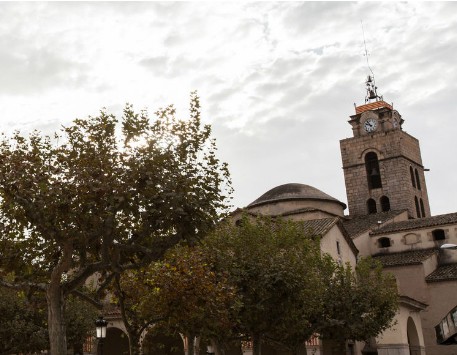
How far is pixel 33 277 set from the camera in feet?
60.0

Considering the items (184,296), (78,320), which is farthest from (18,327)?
→ (184,296)

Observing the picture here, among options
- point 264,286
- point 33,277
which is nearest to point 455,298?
point 264,286

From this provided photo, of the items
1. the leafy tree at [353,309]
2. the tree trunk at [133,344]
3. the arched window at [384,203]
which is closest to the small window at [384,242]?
the arched window at [384,203]

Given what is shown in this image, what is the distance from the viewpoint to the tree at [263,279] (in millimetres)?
22125

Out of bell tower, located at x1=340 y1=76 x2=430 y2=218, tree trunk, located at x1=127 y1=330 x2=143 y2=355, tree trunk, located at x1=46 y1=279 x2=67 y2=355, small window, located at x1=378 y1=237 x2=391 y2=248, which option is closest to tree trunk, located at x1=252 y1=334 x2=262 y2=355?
tree trunk, located at x1=127 y1=330 x2=143 y2=355

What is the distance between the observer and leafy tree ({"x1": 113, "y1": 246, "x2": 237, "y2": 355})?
60.2 feet

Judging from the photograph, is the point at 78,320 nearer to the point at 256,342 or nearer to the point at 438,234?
the point at 256,342

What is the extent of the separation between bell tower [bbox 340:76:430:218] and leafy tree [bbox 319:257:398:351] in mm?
31256

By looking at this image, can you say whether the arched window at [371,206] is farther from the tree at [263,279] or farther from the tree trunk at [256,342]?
the tree trunk at [256,342]

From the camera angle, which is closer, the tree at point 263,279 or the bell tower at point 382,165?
the tree at point 263,279

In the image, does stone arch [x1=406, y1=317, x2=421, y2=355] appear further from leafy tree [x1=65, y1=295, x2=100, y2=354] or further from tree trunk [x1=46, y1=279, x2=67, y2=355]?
tree trunk [x1=46, y1=279, x2=67, y2=355]

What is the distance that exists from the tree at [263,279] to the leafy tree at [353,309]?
283 centimetres

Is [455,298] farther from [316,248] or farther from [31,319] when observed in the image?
[31,319]

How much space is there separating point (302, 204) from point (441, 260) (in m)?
11.2
